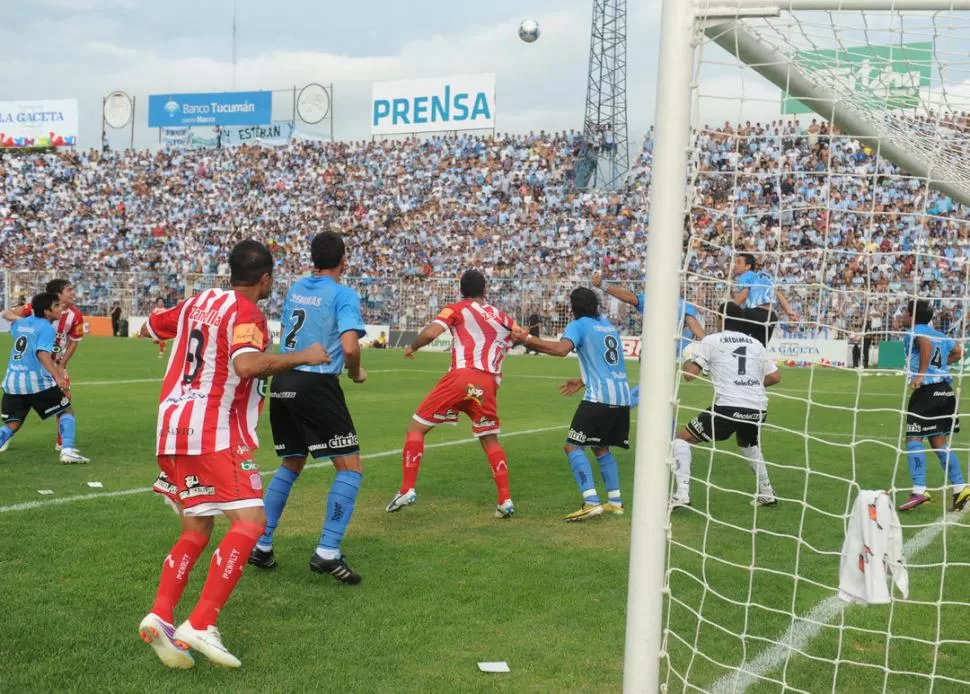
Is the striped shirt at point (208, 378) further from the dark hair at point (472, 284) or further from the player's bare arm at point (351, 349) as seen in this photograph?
the dark hair at point (472, 284)

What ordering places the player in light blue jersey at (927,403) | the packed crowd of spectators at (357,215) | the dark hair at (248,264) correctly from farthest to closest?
the packed crowd of spectators at (357,215), the player in light blue jersey at (927,403), the dark hair at (248,264)

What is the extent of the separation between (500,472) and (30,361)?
205 inches

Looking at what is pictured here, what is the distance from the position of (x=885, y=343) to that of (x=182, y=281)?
24.4 m

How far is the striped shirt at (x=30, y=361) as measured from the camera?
957 centimetres

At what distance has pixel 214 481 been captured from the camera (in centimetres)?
439

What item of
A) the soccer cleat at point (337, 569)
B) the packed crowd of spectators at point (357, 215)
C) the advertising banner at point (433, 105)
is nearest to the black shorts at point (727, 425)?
the soccer cleat at point (337, 569)

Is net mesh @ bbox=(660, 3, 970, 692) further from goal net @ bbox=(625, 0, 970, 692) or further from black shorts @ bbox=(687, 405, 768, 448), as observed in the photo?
black shorts @ bbox=(687, 405, 768, 448)

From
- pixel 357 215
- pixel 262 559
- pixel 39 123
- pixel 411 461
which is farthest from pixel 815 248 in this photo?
pixel 39 123

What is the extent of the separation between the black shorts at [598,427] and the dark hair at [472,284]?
49.1 inches

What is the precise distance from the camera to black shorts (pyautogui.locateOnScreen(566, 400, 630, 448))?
7680 mm

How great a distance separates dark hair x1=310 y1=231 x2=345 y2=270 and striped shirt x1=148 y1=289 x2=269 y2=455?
1430 millimetres

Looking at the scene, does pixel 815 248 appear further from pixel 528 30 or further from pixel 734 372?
pixel 528 30

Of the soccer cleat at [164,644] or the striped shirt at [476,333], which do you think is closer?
the soccer cleat at [164,644]

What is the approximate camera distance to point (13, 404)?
9.74 meters
